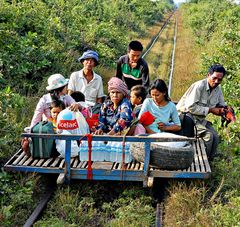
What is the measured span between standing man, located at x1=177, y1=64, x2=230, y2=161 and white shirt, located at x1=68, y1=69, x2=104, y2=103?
144 cm

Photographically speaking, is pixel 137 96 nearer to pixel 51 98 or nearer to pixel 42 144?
pixel 51 98

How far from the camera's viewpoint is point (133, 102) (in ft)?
22.9

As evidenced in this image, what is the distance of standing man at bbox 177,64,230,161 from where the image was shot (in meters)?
6.86

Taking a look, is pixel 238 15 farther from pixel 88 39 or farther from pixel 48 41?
pixel 48 41

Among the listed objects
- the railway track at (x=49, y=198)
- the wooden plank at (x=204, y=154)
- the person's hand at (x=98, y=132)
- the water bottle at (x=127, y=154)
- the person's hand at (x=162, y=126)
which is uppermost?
the person's hand at (x=162, y=126)

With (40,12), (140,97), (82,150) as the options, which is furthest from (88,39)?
(82,150)

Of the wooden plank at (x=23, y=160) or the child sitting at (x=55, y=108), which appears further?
the child sitting at (x=55, y=108)

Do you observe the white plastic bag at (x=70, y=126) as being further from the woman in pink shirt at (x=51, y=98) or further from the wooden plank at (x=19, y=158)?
the wooden plank at (x=19, y=158)

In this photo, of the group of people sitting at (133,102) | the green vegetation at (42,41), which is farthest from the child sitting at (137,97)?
the green vegetation at (42,41)

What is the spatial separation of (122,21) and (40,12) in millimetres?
14077

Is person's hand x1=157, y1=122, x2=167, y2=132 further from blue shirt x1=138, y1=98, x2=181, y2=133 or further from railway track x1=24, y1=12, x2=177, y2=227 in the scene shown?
railway track x1=24, y1=12, x2=177, y2=227

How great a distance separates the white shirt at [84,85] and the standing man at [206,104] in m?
1.44

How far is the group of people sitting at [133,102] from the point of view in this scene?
247 inches

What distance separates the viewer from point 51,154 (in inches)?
249
